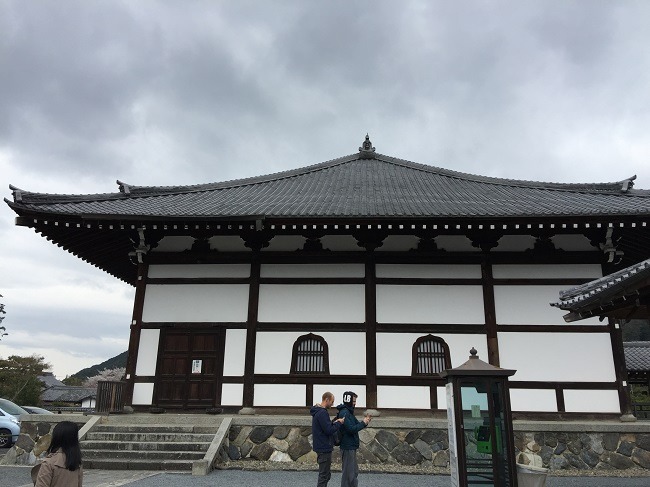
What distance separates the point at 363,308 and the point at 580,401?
197 inches

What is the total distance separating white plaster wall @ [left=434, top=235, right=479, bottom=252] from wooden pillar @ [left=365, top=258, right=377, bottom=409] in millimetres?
1671

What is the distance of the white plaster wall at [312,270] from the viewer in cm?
1123

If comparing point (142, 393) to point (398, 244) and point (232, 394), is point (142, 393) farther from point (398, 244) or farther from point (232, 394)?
point (398, 244)

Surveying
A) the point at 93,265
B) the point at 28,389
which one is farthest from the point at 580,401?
the point at 28,389

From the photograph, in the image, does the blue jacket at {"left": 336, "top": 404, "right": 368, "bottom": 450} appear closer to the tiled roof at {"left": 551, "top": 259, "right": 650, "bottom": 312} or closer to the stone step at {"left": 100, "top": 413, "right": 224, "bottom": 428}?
the tiled roof at {"left": 551, "top": 259, "right": 650, "bottom": 312}

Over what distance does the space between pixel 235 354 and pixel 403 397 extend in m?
3.88

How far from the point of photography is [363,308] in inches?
430

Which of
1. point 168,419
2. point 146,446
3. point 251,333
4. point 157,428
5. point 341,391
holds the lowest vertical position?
point 146,446

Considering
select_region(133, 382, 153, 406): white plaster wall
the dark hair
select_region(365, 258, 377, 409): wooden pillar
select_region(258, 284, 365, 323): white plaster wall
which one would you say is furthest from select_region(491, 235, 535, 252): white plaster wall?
the dark hair

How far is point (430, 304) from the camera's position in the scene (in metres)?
10.9

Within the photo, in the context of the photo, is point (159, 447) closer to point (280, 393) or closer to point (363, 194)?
point (280, 393)

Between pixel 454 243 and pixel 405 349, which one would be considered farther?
pixel 454 243

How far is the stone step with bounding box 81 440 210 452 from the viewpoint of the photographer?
30.0 feet

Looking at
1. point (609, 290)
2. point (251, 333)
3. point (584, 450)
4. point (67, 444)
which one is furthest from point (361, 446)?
point (67, 444)
